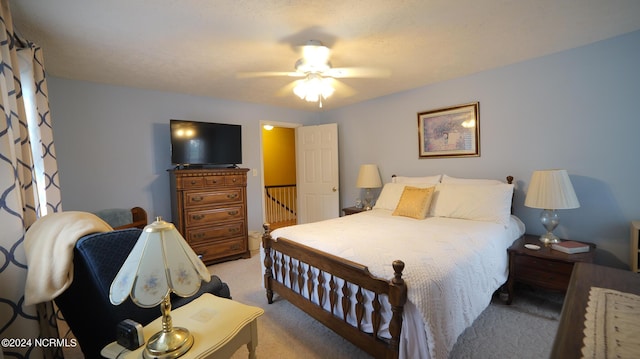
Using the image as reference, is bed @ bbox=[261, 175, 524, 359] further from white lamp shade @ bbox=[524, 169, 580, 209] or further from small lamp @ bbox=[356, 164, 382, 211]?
small lamp @ bbox=[356, 164, 382, 211]

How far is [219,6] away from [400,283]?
1.96 meters

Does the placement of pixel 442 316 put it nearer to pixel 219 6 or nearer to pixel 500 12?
pixel 500 12

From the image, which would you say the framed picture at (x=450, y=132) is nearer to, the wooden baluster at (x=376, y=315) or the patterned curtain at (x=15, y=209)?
the wooden baluster at (x=376, y=315)

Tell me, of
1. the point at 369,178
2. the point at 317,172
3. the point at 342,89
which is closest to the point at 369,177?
the point at 369,178

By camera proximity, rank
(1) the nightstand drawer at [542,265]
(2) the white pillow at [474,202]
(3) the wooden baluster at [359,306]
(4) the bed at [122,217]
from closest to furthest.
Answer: (3) the wooden baluster at [359,306] < (1) the nightstand drawer at [542,265] < (2) the white pillow at [474,202] < (4) the bed at [122,217]

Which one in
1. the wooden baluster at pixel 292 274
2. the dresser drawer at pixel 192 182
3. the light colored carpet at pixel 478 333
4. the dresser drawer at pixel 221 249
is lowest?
the light colored carpet at pixel 478 333

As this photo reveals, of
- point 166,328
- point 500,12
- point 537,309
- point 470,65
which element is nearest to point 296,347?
point 166,328

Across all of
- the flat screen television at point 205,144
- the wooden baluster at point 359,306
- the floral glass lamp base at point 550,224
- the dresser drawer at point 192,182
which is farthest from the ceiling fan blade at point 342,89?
the floral glass lamp base at point 550,224

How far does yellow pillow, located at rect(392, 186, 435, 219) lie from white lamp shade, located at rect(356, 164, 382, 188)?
0.90 m

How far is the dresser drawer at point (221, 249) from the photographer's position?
3406 mm

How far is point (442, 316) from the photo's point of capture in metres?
1.46

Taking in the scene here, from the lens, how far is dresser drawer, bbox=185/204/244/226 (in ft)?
10.9

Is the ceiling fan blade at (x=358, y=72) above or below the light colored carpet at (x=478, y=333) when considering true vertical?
above

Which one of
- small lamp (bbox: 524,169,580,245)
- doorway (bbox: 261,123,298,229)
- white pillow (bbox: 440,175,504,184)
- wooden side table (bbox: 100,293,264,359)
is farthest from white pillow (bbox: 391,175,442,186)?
doorway (bbox: 261,123,298,229)
